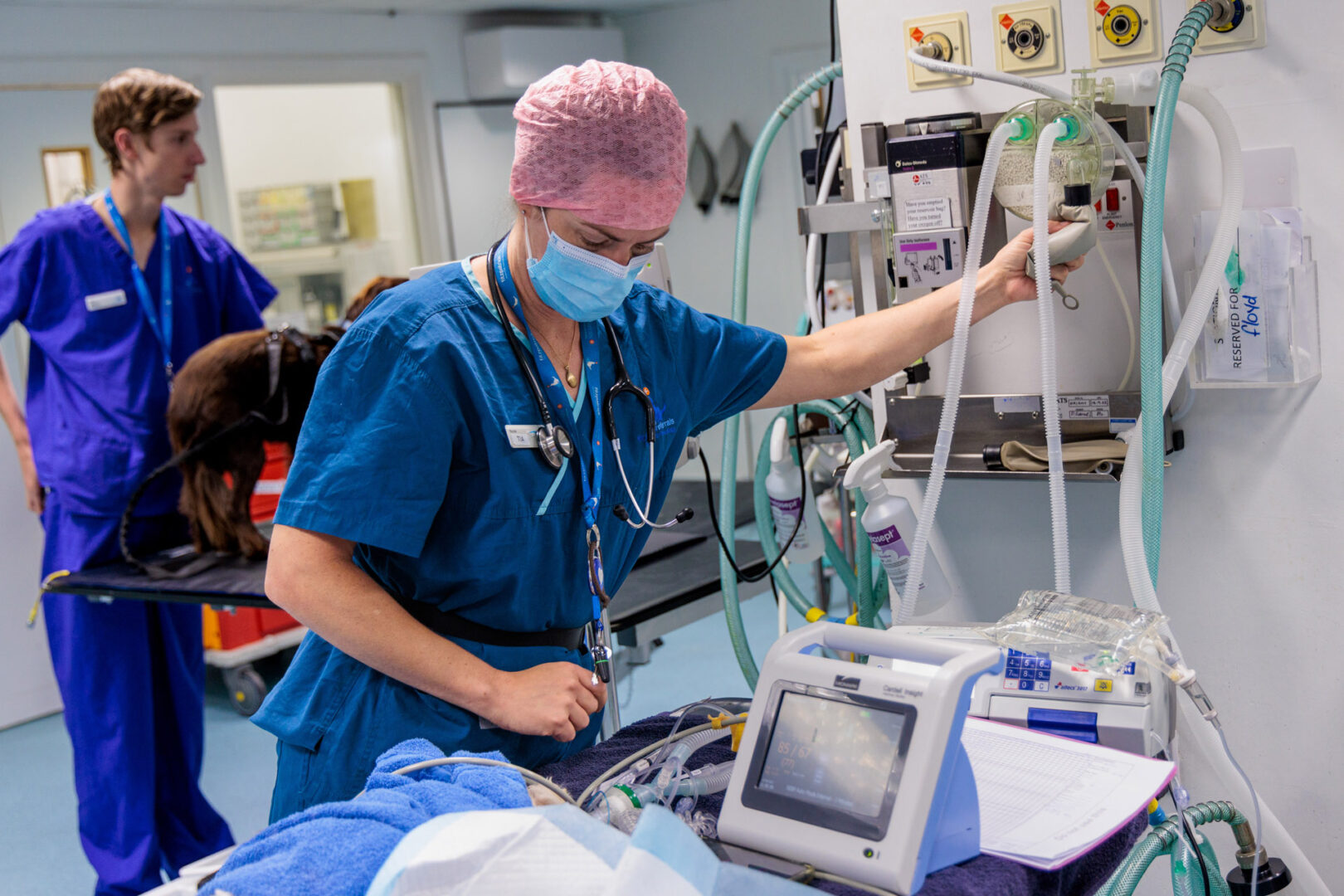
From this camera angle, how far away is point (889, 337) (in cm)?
168

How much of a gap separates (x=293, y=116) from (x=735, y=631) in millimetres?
4895

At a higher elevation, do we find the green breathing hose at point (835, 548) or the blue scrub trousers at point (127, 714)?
the green breathing hose at point (835, 548)

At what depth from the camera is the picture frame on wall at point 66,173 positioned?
4395mm

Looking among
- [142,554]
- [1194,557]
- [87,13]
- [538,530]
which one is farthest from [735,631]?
[87,13]

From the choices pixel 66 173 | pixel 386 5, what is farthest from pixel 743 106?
pixel 66 173

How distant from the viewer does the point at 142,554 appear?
2.91 m

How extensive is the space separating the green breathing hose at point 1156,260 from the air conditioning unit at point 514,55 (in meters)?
4.61

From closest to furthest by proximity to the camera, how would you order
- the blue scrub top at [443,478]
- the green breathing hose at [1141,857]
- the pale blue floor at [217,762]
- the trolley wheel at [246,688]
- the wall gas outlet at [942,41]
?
the green breathing hose at [1141,857]
the blue scrub top at [443,478]
the wall gas outlet at [942,41]
the pale blue floor at [217,762]
the trolley wheel at [246,688]

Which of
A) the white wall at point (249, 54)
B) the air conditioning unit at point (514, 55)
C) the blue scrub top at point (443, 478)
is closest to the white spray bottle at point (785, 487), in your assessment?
the blue scrub top at point (443, 478)

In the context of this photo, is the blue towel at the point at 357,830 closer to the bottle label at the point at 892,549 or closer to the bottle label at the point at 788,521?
the bottle label at the point at 892,549

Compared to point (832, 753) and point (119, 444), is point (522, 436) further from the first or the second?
point (119, 444)

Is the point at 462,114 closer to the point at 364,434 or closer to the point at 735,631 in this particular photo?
the point at 735,631

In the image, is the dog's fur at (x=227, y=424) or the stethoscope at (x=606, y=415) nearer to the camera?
the stethoscope at (x=606, y=415)

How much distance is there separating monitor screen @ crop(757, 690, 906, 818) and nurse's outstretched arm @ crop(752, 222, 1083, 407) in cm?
67
